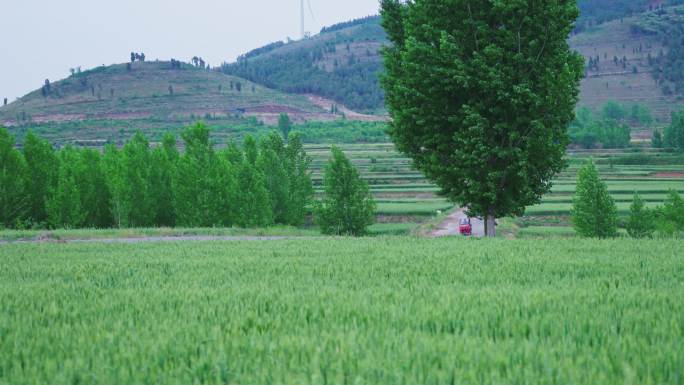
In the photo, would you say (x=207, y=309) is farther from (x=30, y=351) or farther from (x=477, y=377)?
(x=477, y=377)

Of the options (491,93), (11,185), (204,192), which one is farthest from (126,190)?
(491,93)

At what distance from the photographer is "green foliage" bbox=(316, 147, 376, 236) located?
53.2 metres

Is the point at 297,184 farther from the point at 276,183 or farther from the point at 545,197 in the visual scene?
the point at 545,197

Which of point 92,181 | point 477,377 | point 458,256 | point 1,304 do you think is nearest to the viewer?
point 477,377

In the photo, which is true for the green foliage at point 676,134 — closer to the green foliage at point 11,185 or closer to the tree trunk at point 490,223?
the tree trunk at point 490,223

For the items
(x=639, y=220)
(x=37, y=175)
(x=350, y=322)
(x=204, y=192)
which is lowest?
(x=639, y=220)

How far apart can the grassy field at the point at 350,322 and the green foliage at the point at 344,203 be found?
38475 mm

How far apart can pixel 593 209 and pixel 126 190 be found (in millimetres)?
38332

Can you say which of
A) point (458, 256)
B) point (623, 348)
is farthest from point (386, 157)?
point (623, 348)

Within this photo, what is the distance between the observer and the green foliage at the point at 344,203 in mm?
53188

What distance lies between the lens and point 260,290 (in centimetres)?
1044

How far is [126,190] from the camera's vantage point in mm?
56281

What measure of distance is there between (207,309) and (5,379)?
315 cm

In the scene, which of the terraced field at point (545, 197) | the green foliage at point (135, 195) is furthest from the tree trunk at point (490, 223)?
the green foliage at point (135, 195)
